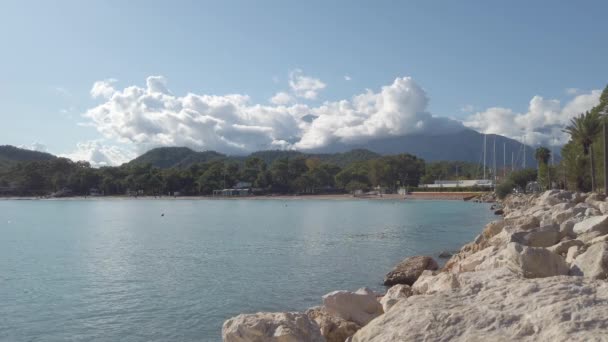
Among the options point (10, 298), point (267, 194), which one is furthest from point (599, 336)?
point (267, 194)

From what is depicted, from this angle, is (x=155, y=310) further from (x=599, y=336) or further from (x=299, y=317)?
(x=599, y=336)

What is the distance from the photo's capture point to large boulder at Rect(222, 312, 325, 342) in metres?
7.34

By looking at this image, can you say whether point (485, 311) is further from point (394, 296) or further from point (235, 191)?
point (235, 191)

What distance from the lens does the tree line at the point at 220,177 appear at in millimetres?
157000

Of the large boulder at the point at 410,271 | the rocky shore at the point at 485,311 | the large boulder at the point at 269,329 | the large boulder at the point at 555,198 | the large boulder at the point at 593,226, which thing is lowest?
the large boulder at the point at 410,271

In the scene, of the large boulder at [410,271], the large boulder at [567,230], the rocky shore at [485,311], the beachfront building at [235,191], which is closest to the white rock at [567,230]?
the large boulder at [567,230]

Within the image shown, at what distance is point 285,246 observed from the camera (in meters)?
31.2

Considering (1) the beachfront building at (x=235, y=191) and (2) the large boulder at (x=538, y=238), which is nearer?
(2) the large boulder at (x=538, y=238)

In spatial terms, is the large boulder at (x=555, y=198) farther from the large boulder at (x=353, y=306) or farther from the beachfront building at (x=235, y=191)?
the beachfront building at (x=235, y=191)

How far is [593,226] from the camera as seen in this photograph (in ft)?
44.3

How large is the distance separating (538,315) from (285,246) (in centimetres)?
2591

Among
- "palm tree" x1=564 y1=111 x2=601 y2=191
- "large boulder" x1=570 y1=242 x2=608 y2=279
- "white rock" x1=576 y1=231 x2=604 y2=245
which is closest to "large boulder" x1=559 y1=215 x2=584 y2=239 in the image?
"white rock" x1=576 y1=231 x2=604 y2=245

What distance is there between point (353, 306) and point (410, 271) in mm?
8130

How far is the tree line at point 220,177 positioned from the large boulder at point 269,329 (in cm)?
14572
